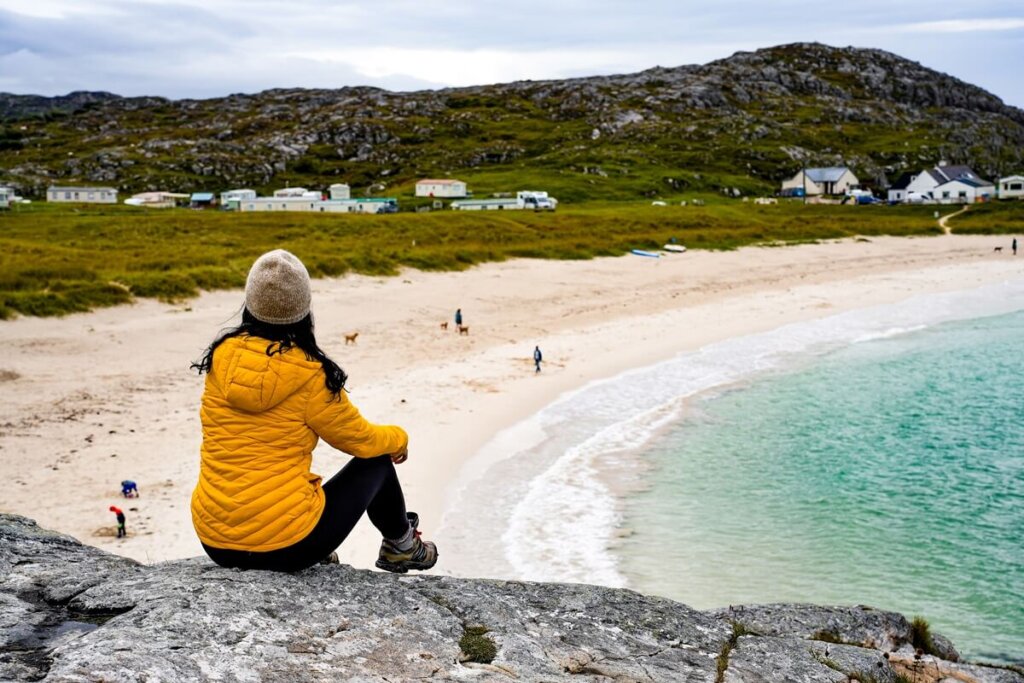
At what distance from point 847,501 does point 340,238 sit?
4243 cm

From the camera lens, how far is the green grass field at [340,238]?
31.6m

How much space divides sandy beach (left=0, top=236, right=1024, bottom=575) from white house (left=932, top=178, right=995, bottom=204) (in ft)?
240

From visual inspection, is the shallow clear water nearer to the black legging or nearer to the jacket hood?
the black legging

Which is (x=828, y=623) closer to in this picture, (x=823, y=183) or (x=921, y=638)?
(x=921, y=638)

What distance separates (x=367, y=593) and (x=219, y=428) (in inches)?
57.3

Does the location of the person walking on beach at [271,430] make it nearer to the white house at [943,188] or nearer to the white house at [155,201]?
the white house at [155,201]

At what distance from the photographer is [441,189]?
105 metres

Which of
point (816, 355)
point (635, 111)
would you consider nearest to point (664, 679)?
point (816, 355)

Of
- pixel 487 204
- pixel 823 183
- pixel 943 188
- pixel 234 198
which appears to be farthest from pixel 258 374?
pixel 823 183

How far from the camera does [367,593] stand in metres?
5.87

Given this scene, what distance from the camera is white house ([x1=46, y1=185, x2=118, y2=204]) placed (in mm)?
104688

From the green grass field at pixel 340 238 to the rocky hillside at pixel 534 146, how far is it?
3091 centimetres

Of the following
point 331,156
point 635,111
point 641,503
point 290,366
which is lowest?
point 641,503

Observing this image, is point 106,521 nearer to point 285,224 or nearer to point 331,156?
point 285,224
